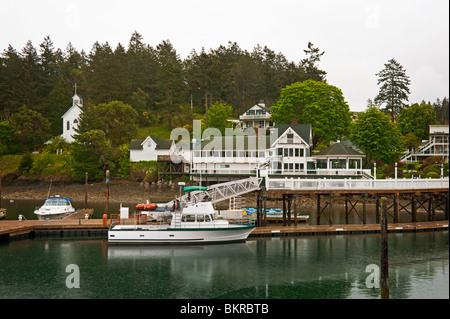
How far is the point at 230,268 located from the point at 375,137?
43093 millimetres

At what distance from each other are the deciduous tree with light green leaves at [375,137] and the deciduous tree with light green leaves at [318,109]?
5.81m

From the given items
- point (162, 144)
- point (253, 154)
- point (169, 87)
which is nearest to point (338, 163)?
point (253, 154)

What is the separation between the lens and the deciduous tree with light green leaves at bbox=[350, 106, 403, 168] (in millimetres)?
64250

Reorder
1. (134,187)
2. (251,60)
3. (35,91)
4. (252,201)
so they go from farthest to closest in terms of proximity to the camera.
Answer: (251,60) < (35,91) < (134,187) < (252,201)

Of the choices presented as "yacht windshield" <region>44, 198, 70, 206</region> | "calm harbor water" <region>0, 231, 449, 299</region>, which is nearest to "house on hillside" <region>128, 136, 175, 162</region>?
"yacht windshield" <region>44, 198, 70, 206</region>

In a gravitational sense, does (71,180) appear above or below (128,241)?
above

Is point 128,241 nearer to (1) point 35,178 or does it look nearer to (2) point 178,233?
(2) point 178,233

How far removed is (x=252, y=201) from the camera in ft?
211

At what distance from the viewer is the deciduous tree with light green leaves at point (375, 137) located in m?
64.2

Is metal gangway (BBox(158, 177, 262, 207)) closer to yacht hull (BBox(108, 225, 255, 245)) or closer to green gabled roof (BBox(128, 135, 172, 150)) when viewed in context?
yacht hull (BBox(108, 225, 255, 245))

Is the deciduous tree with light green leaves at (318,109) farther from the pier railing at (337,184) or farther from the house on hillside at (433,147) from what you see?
the pier railing at (337,184)

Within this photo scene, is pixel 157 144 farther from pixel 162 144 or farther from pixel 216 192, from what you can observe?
pixel 216 192

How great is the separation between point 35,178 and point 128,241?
50.2 metres

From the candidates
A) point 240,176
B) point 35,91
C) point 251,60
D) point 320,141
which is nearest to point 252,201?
point 240,176
